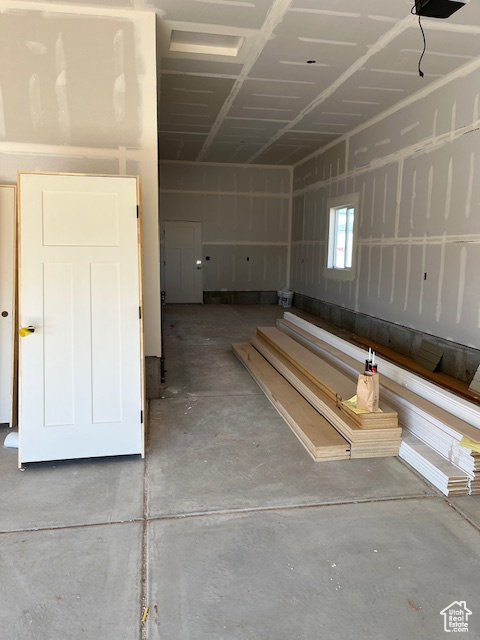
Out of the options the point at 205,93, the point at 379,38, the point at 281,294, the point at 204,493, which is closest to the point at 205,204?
the point at 281,294

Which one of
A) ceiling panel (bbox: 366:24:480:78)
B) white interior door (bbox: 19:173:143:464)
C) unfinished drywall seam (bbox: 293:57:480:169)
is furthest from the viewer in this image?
unfinished drywall seam (bbox: 293:57:480:169)

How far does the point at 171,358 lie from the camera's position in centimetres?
602

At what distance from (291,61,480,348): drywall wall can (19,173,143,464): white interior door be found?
390 centimetres

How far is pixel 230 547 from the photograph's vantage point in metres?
2.29

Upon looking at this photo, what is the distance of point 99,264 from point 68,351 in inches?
25.2

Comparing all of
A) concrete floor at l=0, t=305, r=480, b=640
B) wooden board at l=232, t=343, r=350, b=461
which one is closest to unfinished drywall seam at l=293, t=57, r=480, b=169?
wooden board at l=232, t=343, r=350, b=461

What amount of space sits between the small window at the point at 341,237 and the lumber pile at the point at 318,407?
10.3 feet

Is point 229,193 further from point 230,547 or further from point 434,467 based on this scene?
point 230,547

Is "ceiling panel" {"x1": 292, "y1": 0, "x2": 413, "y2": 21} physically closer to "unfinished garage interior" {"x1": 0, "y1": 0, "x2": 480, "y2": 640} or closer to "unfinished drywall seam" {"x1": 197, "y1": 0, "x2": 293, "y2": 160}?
"unfinished garage interior" {"x1": 0, "y1": 0, "x2": 480, "y2": 640}

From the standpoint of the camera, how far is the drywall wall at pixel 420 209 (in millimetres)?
5078

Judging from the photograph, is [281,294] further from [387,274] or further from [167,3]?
[167,3]

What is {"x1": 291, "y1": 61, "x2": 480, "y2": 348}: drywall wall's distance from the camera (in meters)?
5.08

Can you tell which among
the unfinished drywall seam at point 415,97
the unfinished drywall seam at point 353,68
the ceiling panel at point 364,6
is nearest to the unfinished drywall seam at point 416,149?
the unfinished drywall seam at point 415,97

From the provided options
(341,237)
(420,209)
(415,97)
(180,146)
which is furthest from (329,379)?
(180,146)
